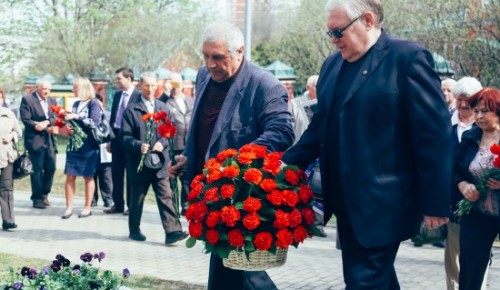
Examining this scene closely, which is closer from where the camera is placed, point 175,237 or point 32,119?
point 175,237

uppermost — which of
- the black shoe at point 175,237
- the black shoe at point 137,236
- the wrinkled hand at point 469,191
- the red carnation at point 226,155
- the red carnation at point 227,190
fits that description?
the red carnation at point 226,155

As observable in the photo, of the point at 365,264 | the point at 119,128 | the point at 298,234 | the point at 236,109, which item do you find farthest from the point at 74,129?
the point at 365,264

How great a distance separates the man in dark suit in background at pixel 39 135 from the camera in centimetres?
1309

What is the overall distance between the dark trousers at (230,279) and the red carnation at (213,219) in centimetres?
68

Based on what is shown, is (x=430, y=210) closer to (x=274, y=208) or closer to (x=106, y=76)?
(x=274, y=208)

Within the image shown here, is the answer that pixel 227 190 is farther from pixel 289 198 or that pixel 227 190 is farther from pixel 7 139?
pixel 7 139

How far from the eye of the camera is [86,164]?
11727 mm

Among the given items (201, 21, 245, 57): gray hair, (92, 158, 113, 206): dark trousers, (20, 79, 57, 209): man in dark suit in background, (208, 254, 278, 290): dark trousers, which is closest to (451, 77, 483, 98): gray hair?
(201, 21, 245, 57): gray hair

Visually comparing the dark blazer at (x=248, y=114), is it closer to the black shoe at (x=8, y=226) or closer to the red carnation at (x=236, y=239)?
the red carnation at (x=236, y=239)

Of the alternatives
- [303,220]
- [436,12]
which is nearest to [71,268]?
[303,220]

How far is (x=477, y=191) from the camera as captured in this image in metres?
5.86

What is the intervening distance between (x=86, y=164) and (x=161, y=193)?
219cm

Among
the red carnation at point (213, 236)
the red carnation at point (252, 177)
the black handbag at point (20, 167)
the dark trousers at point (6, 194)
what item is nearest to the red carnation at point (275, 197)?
the red carnation at point (252, 177)

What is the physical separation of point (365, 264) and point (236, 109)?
5.17ft
